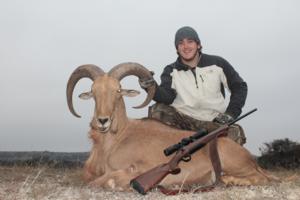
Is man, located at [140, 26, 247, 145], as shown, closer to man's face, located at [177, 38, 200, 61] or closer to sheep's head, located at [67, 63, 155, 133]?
man's face, located at [177, 38, 200, 61]

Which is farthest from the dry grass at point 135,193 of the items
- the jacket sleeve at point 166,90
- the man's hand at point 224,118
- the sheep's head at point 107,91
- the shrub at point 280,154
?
the shrub at point 280,154

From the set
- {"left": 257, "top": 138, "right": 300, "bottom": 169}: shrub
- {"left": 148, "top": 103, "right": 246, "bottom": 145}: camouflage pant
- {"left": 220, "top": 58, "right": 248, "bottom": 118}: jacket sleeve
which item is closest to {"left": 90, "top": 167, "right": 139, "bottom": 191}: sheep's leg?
{"left": 148, "top": 103, "right": 246, "bottom": 145}: camouflage pant

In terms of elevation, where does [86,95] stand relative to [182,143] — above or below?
above

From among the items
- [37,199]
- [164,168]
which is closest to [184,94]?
[164,168]

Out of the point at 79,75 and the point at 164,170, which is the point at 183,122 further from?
the point at 164,170

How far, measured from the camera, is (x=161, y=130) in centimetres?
830

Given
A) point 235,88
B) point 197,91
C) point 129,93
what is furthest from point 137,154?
point 235,88

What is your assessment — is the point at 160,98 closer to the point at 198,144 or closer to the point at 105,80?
the point at 105,80

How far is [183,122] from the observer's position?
9461mm

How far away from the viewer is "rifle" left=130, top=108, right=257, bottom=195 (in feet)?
21.8

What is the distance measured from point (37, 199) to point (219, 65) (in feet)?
14.1

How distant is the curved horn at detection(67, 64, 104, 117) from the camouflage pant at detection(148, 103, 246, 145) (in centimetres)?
154

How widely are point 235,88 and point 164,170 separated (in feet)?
10.4

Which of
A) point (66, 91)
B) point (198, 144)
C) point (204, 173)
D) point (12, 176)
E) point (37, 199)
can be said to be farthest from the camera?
point (12, 176)
